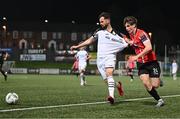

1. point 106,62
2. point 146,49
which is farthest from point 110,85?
point 146,49

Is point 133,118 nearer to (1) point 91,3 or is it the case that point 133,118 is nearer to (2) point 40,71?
(2) point 40,71

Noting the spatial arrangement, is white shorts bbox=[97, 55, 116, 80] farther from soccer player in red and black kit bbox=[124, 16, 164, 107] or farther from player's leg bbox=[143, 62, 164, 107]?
player's leg bbox=[143, 62, 164, 107]

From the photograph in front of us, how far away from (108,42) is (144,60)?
1247 millimetres

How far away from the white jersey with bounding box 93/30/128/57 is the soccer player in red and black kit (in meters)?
0.55

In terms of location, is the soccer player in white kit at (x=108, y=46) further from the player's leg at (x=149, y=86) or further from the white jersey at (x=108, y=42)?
the player's leg at (x=149, y=86)

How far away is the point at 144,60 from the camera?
39.9ft

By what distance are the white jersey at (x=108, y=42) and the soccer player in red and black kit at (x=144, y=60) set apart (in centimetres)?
55

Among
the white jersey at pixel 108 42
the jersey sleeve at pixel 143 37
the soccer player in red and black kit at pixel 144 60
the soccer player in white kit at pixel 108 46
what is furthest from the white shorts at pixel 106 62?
the jersey sleeve at pixel 143 37

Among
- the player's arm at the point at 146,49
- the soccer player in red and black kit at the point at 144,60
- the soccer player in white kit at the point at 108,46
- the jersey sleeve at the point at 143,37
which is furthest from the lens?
the soccer player in white kit at the point at 108,46

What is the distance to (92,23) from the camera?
109625 mm

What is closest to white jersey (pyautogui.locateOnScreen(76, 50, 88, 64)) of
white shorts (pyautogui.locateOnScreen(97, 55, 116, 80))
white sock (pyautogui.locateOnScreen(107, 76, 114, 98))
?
white shorts (pyautogui.locateOnScreen(97, 55, 116, 80))

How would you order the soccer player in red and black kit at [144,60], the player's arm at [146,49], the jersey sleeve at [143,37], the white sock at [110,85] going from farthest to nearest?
the white sock at [110,85], the soccer player in red and black kit at [144,60], the jersey sleeve at [143,37], the player's arm at [146,49]

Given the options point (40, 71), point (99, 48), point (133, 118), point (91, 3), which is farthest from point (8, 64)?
point (133, 118)

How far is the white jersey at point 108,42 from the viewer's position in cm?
1284
